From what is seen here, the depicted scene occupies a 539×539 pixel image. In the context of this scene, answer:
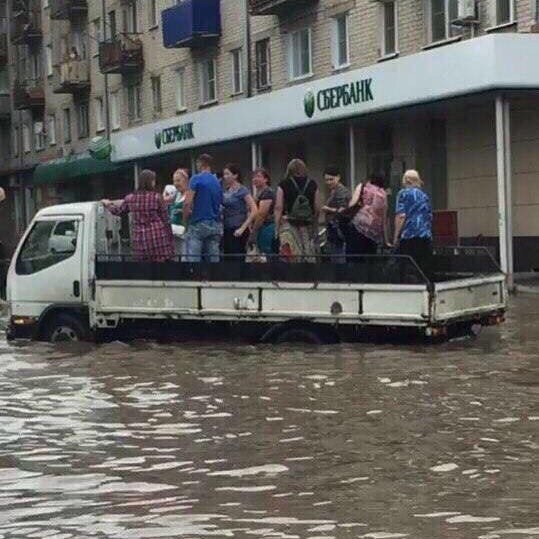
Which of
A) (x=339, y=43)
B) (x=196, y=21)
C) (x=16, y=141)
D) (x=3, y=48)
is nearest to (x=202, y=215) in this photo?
(x=339, y=43)

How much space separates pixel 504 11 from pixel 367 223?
11676 mm

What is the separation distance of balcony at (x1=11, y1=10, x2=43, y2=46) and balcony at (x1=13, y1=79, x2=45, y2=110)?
68.6 inches

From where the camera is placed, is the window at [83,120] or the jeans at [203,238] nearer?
the jeans at [203,238]

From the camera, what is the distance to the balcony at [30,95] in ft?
186

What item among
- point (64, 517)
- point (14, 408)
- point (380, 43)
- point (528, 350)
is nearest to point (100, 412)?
point (14, 408)

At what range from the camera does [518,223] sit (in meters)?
25.3

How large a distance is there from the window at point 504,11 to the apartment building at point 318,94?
0.09 ft

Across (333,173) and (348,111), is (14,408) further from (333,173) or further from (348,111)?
(348,111)

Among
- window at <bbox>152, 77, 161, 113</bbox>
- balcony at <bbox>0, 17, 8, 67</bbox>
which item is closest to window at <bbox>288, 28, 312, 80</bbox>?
window at <bbox>152, 77, 161, 113</bbox>

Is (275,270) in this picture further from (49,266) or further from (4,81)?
(4,81)

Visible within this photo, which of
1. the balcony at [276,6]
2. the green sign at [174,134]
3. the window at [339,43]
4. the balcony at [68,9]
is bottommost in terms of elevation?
the green sign at [174,134]

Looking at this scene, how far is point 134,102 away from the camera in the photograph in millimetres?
46062

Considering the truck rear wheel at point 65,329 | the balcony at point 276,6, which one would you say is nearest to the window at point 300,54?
the balcony at point 276,6

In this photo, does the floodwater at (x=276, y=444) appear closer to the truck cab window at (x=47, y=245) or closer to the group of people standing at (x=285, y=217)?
the truck cab window at (x=47, y=245)
